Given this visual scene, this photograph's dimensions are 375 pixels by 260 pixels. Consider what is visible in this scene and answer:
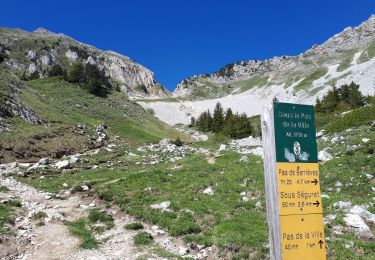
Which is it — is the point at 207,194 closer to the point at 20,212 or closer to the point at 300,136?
the point at 20,212

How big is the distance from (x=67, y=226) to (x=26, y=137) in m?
24.4

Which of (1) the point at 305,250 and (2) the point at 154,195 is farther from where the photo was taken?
(2) the point at 154,195

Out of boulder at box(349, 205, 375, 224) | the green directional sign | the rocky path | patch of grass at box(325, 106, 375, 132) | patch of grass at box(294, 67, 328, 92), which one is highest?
patch of grass at box(294, 67, 328, 92)

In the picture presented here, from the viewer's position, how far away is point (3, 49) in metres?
187

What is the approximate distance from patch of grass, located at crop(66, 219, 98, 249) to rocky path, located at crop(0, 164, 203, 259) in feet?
0.69

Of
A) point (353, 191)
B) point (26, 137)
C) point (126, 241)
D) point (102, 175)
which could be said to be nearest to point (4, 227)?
point (126, 241)

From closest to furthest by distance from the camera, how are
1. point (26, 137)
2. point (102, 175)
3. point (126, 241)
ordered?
point (126, 241), point (102, 175), point (26, 137)

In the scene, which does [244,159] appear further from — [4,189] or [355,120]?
[4,189]

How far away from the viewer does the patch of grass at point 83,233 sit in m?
15.1

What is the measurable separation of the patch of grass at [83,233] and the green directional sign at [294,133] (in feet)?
35.0

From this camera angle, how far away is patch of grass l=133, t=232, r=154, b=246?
49.6ft

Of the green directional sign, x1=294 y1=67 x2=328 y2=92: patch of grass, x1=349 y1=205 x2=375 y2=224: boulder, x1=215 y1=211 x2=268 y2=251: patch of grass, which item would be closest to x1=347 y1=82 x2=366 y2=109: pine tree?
x1=349 y1=205 x2=375 y2=224: boulder

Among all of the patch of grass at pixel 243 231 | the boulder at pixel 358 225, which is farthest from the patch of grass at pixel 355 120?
the patch of grass at pixel 243 231

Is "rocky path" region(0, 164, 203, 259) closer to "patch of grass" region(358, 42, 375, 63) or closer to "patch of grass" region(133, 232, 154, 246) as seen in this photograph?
Result: "patch of grass" region(133, 232, 154, 246)
